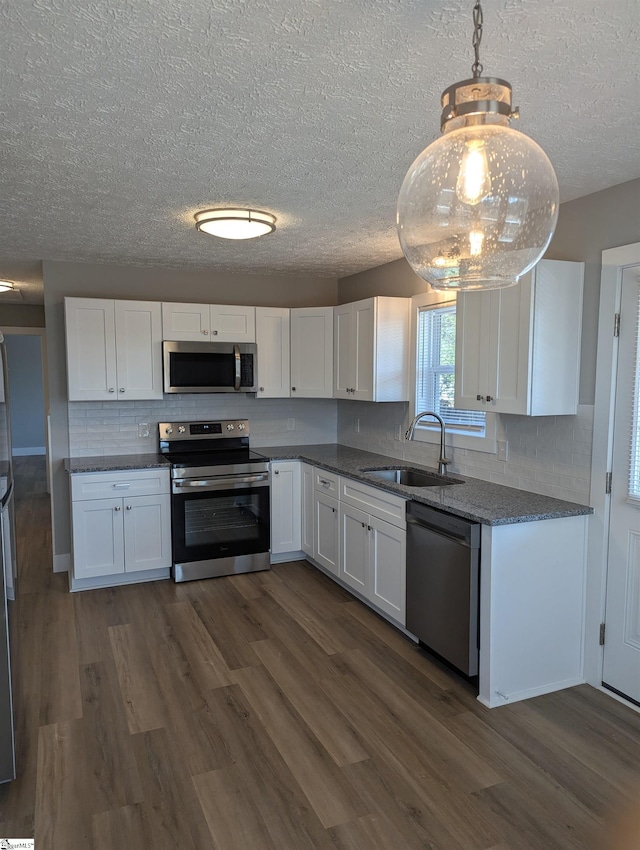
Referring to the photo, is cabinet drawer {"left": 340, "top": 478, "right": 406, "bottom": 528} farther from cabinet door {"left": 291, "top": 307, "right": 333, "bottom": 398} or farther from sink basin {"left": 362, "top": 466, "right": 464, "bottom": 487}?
cabinet door {"left": 291, "top": 307, "right": 333, "bottom": 398}

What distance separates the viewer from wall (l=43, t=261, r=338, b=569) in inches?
177

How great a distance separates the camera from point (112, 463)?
4293 mm

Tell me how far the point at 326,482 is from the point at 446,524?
1.52m

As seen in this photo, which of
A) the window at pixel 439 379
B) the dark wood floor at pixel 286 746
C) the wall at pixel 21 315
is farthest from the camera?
the wall at pixel 21 315

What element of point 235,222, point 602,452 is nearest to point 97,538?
point 235,222

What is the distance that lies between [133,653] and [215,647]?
45 centimetres

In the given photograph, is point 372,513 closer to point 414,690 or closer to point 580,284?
point 414,690

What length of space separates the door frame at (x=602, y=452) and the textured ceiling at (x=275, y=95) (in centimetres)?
44

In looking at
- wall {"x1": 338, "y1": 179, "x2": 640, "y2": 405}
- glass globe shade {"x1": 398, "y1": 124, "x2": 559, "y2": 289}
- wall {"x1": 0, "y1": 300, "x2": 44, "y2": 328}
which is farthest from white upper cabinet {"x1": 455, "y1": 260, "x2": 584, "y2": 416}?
wall {"x1": 0, "y1": 300, "x2": 44, "y2": 328}

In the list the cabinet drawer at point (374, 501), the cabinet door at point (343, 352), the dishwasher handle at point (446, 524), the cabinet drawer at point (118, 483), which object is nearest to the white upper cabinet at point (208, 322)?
the cabinet door at point (343, 352)

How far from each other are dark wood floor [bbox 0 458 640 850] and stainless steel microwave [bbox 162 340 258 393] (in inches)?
71.0

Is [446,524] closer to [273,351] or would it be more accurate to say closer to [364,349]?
[364,349]

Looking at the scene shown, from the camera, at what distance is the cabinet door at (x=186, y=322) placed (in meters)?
4.56

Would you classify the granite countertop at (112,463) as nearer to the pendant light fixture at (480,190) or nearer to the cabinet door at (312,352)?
the cabinet door at (312,352)
